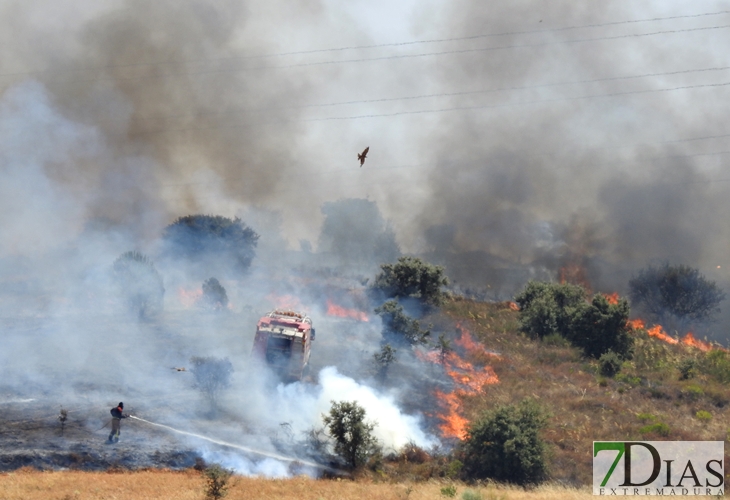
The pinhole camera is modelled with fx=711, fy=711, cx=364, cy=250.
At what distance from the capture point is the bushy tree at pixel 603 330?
3794cm

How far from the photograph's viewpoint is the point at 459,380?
3192 cm

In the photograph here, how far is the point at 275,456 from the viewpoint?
23.0 m

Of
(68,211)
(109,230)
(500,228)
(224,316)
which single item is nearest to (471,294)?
(500,228)

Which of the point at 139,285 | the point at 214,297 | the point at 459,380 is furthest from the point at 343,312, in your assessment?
the point at 139,285

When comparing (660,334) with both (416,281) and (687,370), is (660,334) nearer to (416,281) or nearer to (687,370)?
(687,370)

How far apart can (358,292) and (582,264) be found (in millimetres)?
21112

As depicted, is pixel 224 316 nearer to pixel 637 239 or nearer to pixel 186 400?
pixel 186 400

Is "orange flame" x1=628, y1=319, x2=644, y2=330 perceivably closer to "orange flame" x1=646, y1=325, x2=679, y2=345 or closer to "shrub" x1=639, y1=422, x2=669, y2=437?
"orange flame" x1=646, y1=325, x2=679, y2=345

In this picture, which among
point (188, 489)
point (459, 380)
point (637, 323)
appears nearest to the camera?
point (188, 489)

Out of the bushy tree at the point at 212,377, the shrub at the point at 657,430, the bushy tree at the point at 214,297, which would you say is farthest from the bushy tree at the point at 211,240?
the shrub at the point at 657,430

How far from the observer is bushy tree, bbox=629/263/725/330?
50344 mm

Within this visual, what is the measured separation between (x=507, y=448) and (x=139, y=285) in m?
22.4

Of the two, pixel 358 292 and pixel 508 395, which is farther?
pixel 358 292

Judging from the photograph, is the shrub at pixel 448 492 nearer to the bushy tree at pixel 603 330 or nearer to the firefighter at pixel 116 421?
the firefighter at pixel 116 421
